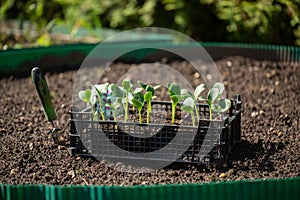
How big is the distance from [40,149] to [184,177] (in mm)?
852

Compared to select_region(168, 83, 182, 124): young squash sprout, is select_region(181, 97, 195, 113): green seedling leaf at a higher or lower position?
lower

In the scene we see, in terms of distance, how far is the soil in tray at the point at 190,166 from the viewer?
3.00 metres

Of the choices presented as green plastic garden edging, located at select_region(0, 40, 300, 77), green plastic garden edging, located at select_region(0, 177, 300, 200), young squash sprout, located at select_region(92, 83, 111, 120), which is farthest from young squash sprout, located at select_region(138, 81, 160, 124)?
green plastic garden edging, located at select_region(0, 40, 300, 77)

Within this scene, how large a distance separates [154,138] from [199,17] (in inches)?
131

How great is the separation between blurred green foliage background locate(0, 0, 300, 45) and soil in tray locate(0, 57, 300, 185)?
0.73m

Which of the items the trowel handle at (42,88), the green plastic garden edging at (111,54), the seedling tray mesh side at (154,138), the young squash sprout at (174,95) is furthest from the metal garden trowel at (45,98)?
the green plastic garden edging at (111,54)

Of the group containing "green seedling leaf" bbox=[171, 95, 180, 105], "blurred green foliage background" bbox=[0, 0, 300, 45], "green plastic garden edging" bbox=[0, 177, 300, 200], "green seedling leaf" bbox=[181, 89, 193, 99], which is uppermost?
"blurred green foliage background" bbox=[0, 0, 300, 45]

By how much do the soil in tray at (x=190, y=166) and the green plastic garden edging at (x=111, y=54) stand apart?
90 mm

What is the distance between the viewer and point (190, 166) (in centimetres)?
311

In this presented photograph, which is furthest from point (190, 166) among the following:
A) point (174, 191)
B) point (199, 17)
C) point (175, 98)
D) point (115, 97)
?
point (199, 17)

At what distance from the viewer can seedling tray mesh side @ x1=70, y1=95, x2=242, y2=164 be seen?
3051mm

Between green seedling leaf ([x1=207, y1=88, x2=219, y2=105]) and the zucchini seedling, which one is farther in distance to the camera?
the zucchini seedling

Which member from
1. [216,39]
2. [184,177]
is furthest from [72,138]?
[216,39]

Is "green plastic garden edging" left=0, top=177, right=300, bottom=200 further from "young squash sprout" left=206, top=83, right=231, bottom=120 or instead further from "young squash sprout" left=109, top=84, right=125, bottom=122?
"young squash sprout" left=109, top=84, right=125, bottom=122
